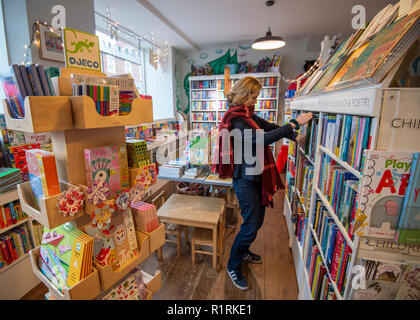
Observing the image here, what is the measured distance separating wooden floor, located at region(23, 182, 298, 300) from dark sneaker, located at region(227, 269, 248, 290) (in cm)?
3

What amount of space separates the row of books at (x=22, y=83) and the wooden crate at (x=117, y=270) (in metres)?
0.69

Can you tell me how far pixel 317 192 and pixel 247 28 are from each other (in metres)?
4.02

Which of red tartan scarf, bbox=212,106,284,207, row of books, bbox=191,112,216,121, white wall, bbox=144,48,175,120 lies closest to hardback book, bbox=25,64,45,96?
red tartan scarf, bbox=212,106,284,207

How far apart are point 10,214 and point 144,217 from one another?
1327 millimetres

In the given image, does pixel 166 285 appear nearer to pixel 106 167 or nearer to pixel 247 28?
pixel 106 167

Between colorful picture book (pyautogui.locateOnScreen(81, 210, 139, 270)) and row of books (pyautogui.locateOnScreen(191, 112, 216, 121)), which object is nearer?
colorful picture book (pyautogui.locateOnScreen(81, 210, 139, 270))

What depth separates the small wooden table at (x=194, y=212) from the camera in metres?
1.82

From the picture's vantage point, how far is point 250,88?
1.48m

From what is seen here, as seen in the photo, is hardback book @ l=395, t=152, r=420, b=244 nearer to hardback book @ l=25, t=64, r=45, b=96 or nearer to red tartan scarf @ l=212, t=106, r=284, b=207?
red tartan scarf @ l=212, t=106, r=284, b=207

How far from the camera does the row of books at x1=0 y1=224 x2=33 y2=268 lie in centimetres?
152

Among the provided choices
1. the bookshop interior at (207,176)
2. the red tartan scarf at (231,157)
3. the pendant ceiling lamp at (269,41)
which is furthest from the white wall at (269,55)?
the red tartan scarf at (231,157)

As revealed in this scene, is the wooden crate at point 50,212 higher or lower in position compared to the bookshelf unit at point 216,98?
lower

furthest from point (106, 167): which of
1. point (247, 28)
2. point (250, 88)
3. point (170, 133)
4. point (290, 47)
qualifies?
point (290, 47)

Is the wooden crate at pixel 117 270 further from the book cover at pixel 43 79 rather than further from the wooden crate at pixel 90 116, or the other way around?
the book cover at pixel 43 79
